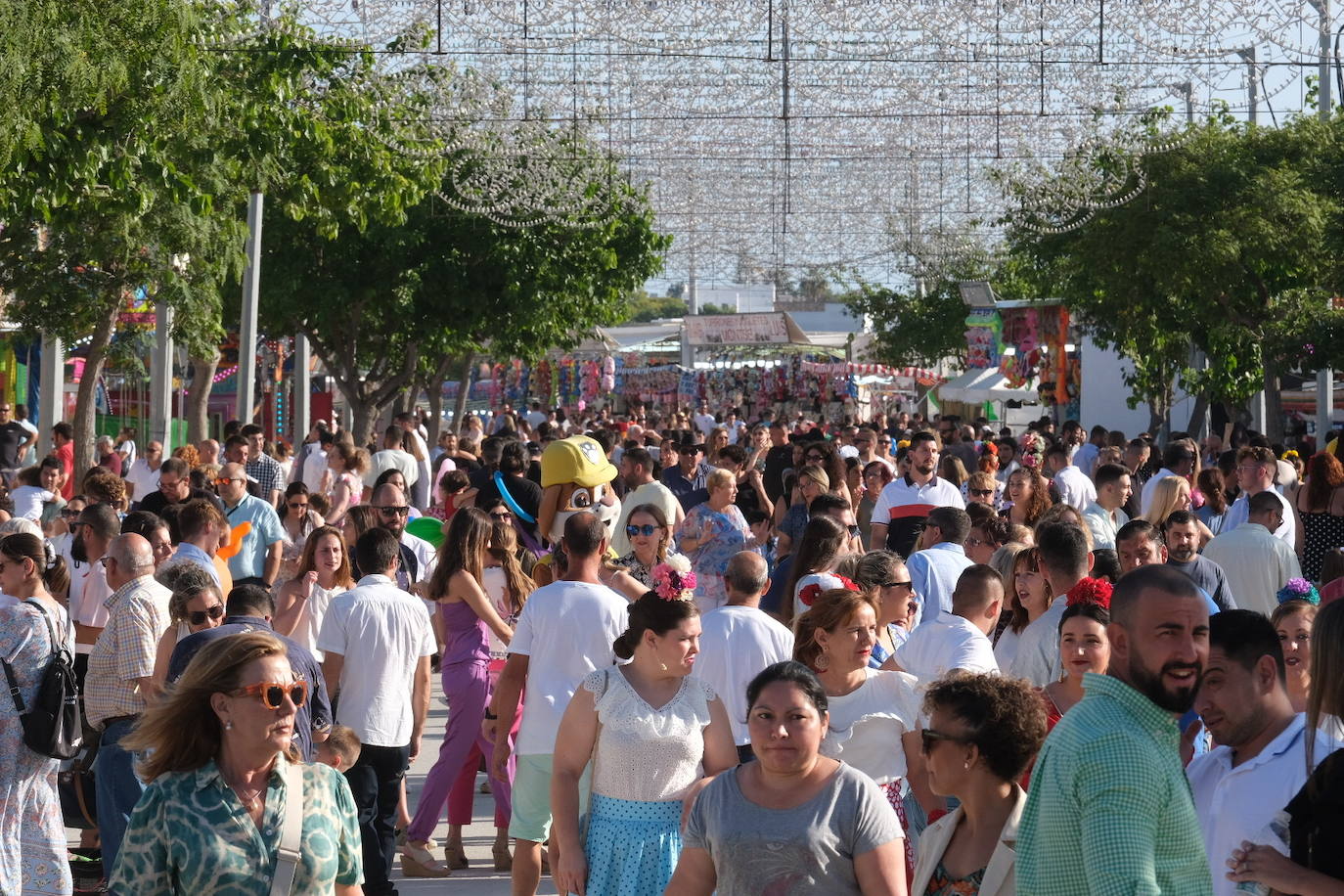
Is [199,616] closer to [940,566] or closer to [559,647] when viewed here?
[559,647]

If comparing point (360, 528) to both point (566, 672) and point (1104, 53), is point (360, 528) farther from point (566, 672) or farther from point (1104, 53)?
point (1104, 53)

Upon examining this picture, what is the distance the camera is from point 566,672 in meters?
6.78

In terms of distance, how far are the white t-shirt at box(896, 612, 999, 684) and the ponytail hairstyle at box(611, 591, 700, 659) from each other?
109 cm

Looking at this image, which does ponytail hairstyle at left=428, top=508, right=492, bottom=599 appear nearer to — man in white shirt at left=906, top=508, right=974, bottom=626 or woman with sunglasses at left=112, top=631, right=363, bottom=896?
man in white shirt at left=906, top=508, right=974, bottom=626

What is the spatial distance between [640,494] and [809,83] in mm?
12106

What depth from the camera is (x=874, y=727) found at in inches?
222

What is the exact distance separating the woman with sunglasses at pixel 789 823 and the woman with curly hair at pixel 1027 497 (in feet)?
23.7

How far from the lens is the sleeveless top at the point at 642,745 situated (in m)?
5.50

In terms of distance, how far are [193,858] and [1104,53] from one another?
622 inches

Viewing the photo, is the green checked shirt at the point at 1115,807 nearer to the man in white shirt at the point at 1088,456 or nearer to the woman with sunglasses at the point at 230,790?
the woman with sunglasses at the point at 230,790

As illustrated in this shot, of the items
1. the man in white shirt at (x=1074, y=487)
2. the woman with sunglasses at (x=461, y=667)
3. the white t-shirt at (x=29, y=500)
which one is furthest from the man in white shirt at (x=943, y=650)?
the white t-shirt at (x=29, y=500)

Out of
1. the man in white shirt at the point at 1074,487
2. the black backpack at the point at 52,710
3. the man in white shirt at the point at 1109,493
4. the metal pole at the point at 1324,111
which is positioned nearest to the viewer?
the black backpack at the point at 52,710

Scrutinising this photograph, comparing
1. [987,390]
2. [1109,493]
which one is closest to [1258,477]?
[1109,493]

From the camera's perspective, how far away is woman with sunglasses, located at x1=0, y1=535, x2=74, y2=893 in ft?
21.9
